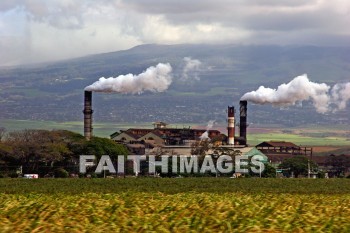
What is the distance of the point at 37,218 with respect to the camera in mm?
19078

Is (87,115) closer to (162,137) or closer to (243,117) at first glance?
(162,137)

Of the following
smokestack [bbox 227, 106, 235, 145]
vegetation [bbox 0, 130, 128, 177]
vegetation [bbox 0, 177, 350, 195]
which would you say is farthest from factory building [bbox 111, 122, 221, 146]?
vegetation [bbox 0, 177, 350, 195]

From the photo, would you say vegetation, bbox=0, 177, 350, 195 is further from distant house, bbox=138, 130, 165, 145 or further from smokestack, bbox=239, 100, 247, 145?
distant house, bbox=138, 130, 165, 145

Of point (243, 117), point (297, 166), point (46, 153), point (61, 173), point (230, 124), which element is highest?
point (243, 117)

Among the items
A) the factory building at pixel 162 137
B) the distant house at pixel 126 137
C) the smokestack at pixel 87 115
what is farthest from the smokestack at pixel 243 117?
the smokestack at pixel 87 115

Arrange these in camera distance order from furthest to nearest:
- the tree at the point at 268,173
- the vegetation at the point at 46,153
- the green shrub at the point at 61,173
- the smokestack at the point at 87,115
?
the smokestack at the point at 87,115 < the tree at the point at 268,173 < the vegetation at the point at 46,153 < the green shrub at the point at 61,173

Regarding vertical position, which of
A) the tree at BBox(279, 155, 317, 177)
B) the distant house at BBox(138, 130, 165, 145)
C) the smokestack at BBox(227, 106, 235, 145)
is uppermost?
the smokestack at BBox(227, 106, 235, 145)

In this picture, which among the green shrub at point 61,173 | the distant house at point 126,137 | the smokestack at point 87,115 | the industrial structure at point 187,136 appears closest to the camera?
the green shrub at point 61,173

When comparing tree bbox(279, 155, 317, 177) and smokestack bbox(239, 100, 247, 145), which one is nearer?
tree bbox(279, 155, 317, 177)

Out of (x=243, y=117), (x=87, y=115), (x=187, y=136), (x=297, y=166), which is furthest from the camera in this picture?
(x=187, y=136)

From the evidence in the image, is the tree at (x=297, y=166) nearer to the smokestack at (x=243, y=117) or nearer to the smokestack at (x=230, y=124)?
the smokestack at (x=230, y=124)

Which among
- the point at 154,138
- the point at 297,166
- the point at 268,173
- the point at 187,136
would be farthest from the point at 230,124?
the point at 268,173

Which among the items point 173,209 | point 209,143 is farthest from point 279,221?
point 209,143

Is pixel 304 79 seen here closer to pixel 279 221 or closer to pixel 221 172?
pixel 221 172
